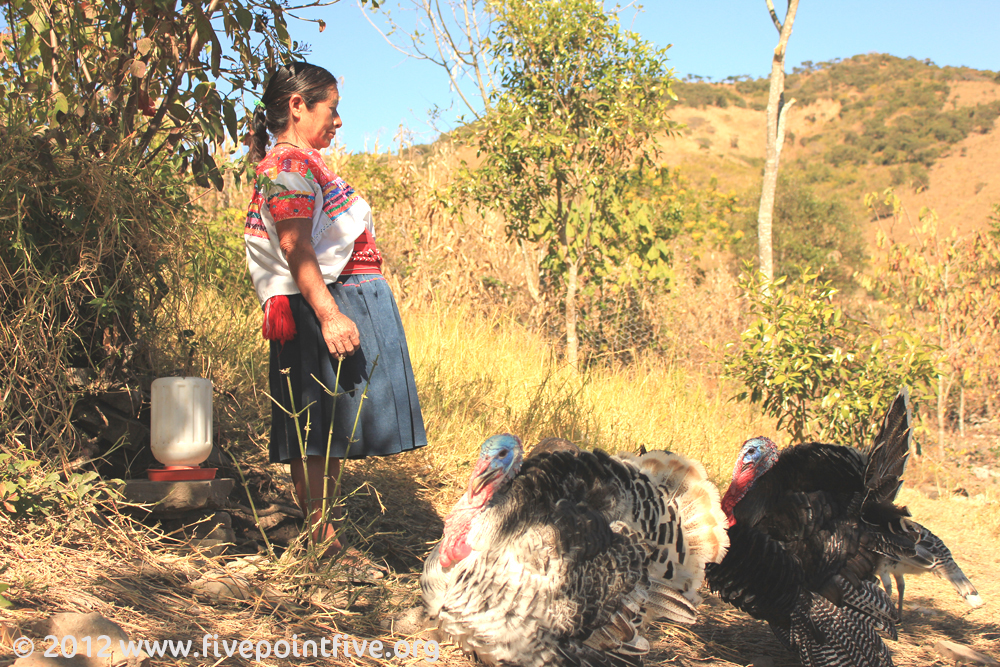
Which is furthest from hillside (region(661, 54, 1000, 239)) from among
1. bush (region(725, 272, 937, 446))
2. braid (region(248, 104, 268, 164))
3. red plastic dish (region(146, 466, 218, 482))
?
red plastic dish (region(146, 466, 218, 482))

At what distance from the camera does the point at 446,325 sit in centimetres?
585

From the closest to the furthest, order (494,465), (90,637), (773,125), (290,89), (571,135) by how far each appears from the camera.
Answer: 1. (90,637)
2. (494,465)
3. (290,89)
4. (571,135)
5. (773,125)

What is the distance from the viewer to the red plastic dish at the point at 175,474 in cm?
251

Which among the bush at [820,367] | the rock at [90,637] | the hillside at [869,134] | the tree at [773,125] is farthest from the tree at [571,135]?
the hillside at [869,134]

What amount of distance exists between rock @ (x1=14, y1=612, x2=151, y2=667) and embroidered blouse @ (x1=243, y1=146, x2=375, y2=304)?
1102 millimetres

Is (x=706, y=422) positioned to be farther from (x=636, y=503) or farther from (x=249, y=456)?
(x=249, y=456)

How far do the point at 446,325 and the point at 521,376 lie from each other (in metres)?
0.94

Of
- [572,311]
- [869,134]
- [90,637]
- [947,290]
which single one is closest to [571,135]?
[572,311]

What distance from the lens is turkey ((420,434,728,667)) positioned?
82.7 inches

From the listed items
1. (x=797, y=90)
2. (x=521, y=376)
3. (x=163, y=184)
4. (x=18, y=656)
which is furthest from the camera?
(x=797, y=90)

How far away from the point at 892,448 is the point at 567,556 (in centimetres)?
135

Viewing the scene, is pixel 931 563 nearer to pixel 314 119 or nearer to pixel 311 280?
pixel 311 280

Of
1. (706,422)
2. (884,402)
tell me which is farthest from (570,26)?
(884,402)

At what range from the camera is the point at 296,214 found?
2.27 m
